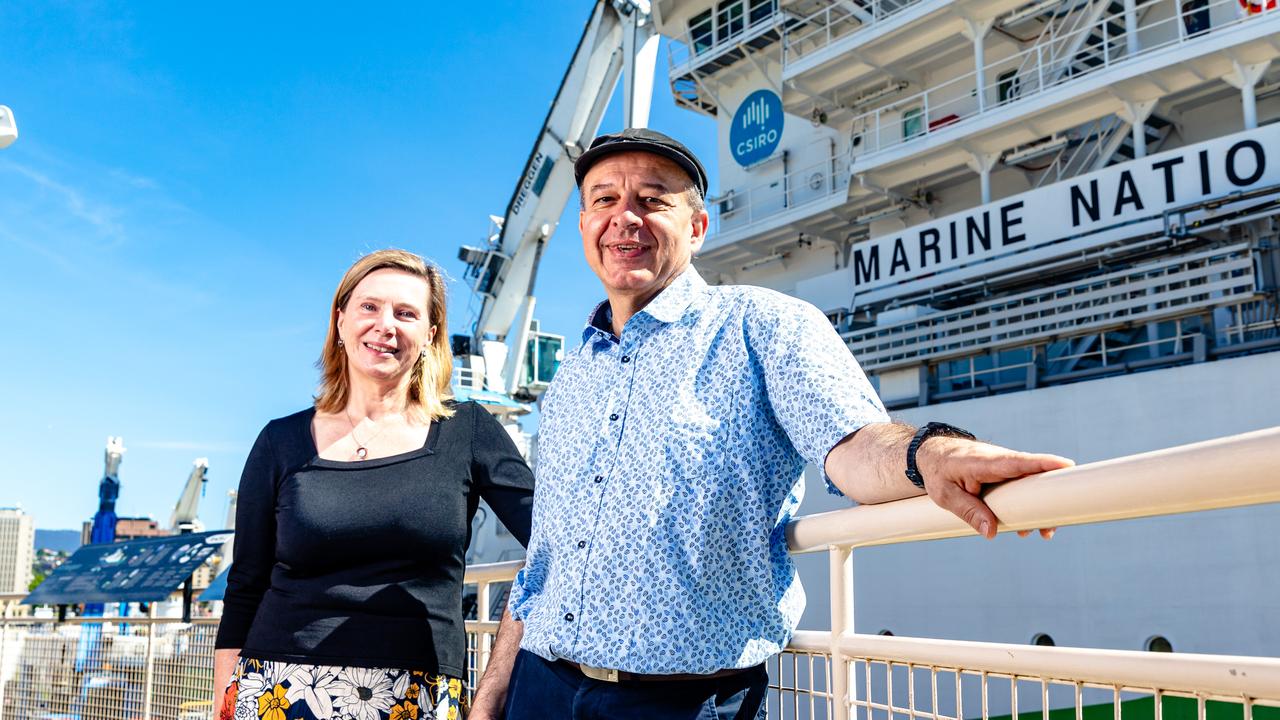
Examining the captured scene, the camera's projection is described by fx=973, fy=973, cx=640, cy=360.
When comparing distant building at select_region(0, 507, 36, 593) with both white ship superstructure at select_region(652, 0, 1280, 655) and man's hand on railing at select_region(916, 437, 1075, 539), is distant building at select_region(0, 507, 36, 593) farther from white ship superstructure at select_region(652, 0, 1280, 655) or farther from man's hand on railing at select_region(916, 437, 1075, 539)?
man's hand on railing at select_region(916, 437, 1075, 539)

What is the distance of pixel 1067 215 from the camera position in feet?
33.5

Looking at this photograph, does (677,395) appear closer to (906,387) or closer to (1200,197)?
(1200,197)

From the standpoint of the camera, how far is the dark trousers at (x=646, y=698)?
4.90 feet

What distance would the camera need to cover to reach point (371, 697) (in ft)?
6.77

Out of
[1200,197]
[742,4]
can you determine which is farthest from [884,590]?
[742,4]

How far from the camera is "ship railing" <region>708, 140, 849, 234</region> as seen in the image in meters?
14.7

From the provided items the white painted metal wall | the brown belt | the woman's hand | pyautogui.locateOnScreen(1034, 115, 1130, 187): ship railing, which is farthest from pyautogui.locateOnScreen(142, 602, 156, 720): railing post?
pyautogui.locateOnScreen(1034, 115, 1130, 187): ship railing

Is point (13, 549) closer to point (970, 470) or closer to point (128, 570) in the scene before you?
point (128, 570)

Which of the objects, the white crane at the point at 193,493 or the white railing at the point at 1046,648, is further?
the white crane at the point at 193,493

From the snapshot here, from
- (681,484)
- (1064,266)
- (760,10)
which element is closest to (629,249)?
(681,484)

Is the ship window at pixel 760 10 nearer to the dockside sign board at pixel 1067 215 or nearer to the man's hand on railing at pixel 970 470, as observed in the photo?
the dockside sign board at pixel 1067 215

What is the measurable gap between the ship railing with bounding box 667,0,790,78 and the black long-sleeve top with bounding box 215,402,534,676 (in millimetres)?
13558

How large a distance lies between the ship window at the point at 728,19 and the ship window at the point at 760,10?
315mm

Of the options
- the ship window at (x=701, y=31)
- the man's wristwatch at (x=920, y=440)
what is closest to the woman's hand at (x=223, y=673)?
the man's wristwatch at (x=920, y=440)
